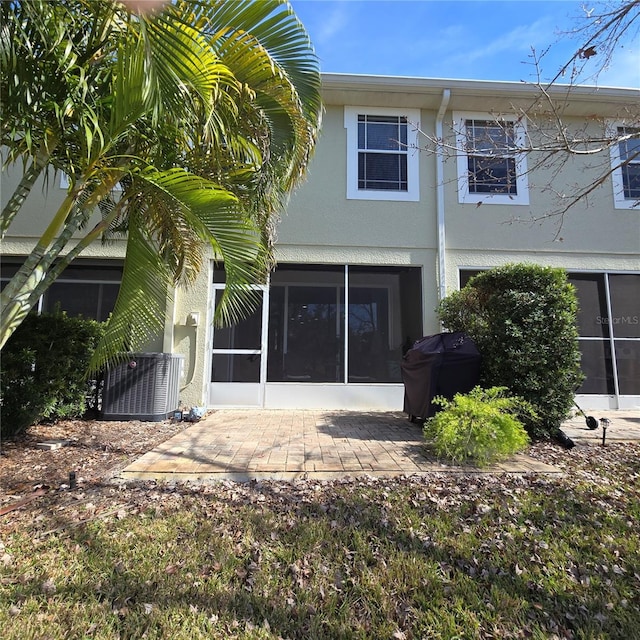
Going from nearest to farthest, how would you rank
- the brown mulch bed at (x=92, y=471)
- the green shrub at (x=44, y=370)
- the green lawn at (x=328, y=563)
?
the green lawn at (x=328, y=563) < the brown mulch bed at (x=92, y=471) < the green shrub at (x=44, y=370)

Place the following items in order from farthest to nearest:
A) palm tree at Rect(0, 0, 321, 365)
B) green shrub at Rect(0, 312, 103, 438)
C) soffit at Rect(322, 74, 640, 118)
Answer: soffit at Rect(322, 74, 640, 118) < green shrub at Rect(0, 312, 103, 438) < palm tree at Rect(0, 0, 321, 365)

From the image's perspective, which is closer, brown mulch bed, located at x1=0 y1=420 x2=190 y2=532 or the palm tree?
the palm tree

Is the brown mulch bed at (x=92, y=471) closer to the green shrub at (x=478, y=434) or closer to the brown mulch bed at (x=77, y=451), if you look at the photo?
the brown mulch bed at (x=77, y=451)

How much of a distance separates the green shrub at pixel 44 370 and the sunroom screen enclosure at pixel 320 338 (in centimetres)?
240

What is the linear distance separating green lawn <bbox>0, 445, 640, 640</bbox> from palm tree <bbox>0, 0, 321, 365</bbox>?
1849 mm

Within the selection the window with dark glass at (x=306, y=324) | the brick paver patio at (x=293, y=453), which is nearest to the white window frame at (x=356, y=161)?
the window with dark glass at (x=306, y=324)

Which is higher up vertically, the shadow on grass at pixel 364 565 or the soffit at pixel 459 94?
the soffit at pixel 459 94

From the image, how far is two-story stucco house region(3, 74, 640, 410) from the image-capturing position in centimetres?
784

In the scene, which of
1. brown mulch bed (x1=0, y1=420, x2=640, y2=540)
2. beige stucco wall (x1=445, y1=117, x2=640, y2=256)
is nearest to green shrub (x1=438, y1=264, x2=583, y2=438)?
brown mulch bed (x1=0, y1=420, x2=640, y2=540)

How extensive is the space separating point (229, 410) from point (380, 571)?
225 inches

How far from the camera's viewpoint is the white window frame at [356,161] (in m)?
8.23

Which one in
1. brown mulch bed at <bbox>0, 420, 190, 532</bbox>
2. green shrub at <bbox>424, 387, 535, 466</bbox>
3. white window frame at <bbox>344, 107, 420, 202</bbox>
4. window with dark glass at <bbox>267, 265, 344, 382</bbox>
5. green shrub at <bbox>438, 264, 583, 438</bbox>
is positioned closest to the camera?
brown mulch bed at <bbox>0, 420, 190, 532</bbox>

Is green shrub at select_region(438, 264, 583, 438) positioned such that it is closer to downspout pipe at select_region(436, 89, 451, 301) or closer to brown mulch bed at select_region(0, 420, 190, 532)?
downspout pipe at select_region(436, 89, 451, 301)

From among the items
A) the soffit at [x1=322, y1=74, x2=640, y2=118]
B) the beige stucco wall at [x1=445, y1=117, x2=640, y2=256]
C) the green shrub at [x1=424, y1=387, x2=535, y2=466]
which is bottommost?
the green shrub at [x1=424, y1=387, x2=535, y2=466]
